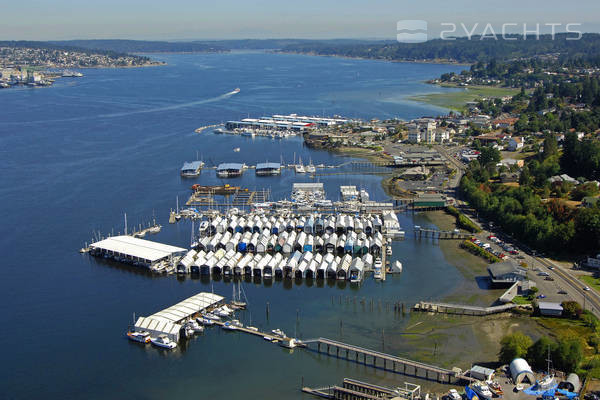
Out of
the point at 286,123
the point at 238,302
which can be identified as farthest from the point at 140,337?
the point at 286,123

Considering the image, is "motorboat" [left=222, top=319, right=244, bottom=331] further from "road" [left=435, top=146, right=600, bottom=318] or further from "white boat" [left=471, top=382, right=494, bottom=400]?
"road" [left=435, top=146, right=600, bottom=318]

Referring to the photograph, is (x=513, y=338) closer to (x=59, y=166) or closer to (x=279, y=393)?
(x=279, y=393)

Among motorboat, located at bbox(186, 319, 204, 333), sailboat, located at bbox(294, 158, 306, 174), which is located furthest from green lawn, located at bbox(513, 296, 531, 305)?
sailboat, located at bbox(294, 158, 306, 174)

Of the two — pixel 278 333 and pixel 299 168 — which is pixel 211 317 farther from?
pixel 299 168

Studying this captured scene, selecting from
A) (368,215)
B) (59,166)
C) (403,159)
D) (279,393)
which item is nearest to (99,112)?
(59,166)

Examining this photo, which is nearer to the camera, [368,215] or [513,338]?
[513,338]

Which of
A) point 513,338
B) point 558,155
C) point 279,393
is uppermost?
point 558,155

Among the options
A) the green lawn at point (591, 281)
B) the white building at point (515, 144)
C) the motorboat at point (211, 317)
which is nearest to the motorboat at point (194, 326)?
the motorboat at point (211, 317)
